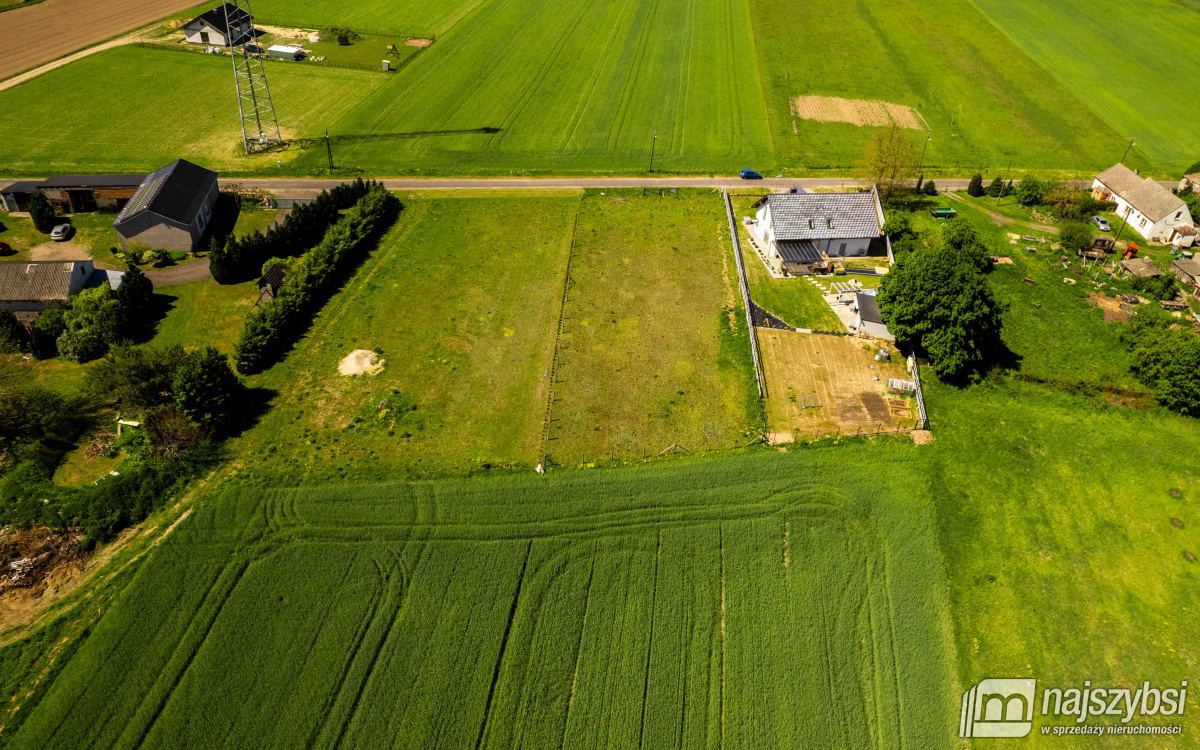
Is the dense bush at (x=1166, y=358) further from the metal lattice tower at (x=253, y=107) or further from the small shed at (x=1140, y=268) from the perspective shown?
the metal lattice tower at (x=253, y=107)

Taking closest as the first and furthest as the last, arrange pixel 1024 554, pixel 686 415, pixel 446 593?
pixel 446 593 < pixel 1024 554 < pixel 686 415

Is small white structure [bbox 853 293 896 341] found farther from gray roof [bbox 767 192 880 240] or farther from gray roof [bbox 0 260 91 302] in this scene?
gray roof [bbox 0 260 91 302]

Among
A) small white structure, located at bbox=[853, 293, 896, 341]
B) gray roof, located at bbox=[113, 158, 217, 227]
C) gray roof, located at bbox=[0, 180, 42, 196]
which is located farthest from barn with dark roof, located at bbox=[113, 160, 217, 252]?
small white structure, located at bbox=[853, 293, 896, 341]

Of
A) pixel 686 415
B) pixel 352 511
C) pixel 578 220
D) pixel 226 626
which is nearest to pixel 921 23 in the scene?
pixel 578 220

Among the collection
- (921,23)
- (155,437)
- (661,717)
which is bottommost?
(661,717)

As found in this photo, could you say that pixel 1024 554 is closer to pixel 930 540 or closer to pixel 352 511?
pixel 930 540

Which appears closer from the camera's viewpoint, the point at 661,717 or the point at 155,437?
the point at 661,717
